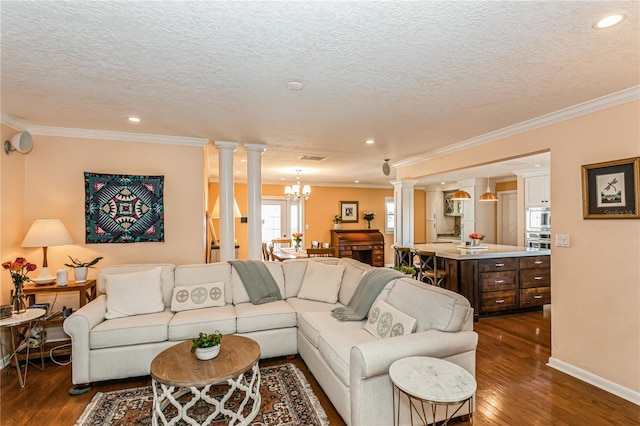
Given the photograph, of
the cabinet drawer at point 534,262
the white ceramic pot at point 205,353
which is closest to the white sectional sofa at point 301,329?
the white ceramic pot at point 205,353

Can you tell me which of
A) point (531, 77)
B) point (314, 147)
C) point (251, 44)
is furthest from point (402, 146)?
point (251, 44)

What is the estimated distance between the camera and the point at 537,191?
21.0 ft

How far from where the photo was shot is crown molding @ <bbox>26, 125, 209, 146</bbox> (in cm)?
357

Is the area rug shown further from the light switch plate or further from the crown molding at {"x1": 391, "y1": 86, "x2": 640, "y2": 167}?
the crown molding at {"x1": 391, "y1": 86, "x2": 640, "y2": 167}

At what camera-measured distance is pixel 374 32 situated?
5.65 ft

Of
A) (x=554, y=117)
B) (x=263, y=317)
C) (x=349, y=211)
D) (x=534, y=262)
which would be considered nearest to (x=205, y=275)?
(x=263, y=317)

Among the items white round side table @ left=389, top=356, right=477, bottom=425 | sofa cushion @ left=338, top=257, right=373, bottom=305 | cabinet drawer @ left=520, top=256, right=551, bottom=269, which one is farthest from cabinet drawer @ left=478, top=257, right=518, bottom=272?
white round side table @ left=389, top=356, right=477, bottom=425

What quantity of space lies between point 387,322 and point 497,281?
115 inches

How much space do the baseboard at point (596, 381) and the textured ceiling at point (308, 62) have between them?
236 centimetres

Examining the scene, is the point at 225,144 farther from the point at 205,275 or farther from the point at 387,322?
the point at 387,322

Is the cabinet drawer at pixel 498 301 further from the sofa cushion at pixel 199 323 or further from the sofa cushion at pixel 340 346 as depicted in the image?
the sofa cushion at pixel 199 323

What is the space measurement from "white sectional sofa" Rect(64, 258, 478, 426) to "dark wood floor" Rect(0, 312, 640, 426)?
0.22 metres

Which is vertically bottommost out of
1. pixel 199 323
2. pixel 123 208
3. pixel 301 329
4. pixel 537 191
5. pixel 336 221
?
pixel 301 329

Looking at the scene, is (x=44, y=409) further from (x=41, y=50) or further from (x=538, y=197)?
(x=538, y=197)
